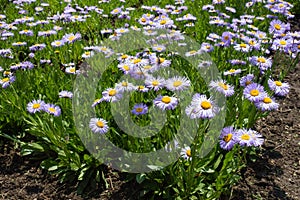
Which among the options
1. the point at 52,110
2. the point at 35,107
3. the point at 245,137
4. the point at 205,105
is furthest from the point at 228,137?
the point at 35,107

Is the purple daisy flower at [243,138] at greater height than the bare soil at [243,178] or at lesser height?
greater

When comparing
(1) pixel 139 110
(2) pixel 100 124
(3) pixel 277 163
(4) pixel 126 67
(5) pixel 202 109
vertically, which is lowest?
(3) pixel 277 163

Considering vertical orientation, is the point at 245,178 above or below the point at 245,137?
below

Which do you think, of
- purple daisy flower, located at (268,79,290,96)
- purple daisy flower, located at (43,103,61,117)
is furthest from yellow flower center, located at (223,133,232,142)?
purple daisy flower, located at (43,103,61,117)

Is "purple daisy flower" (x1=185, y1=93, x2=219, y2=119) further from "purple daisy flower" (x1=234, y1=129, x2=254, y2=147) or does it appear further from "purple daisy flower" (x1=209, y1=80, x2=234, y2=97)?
"purple daisy flower" (x1=209, y1=80, x2=234, y2=97)

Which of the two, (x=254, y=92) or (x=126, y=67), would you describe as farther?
(x=126, y=67)

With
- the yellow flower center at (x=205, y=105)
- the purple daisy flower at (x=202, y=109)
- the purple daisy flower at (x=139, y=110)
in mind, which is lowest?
the purple daisy flower at (x=139, y=110)

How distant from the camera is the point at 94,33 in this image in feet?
18.1

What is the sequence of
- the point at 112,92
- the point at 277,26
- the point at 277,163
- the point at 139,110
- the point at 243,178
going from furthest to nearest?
the point at 277,26 → the point at 277,163 → the point at 243,178 → the point at 112,92 → the point at 139,110

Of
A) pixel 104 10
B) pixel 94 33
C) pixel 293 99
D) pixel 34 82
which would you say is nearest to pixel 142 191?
pixel 34 82

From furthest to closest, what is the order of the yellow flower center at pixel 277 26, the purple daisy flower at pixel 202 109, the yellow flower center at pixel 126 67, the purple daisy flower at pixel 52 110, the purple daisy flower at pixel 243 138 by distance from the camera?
1. the yellow flower center at pixel 277 26
2. the yellow flower center at pixel 126 67
3. the purple daisy flower at pixel 52 110
4. the purple daisy flower at pixel 243 138
5. the purple daisy flower at pixel 202 109

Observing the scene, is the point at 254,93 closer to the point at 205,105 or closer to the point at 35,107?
the point at 205,105

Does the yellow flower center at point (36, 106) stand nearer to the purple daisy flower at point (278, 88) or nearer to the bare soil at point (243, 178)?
the bare soil at point (243, 178)

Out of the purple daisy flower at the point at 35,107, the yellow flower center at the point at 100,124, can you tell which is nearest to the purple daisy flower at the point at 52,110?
the purple daisy flower at the point at 35,107
